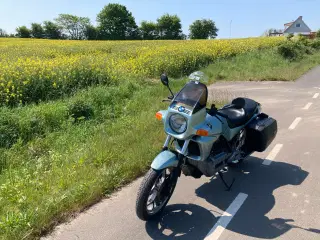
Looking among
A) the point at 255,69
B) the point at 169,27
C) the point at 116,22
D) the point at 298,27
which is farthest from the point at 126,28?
the point at 255,69

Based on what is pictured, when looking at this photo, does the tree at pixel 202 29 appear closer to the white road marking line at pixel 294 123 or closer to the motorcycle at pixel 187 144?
the white road marking line at pixel 294 123

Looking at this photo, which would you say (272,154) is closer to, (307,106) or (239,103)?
(239,103)

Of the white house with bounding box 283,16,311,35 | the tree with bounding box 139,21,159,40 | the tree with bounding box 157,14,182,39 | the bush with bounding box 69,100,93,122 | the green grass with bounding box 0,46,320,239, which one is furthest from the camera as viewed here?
the tree with bounding box 157,14,182,39

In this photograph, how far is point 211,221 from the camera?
3551mm

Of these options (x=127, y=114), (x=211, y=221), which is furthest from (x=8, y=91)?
(x=211, y=221)

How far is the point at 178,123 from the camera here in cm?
353

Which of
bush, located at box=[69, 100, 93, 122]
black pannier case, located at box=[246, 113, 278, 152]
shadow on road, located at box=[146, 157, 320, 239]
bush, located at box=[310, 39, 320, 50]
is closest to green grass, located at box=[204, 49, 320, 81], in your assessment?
bush, located at box=[69, 100, 93, 122]

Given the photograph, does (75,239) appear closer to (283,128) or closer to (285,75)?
(283,128)

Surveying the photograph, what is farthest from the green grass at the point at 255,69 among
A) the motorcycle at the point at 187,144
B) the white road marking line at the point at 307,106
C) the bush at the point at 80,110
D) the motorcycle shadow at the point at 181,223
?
the motorcycle shadow at the point at 181,223

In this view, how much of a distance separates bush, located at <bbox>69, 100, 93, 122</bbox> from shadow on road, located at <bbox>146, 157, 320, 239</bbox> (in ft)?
12.7

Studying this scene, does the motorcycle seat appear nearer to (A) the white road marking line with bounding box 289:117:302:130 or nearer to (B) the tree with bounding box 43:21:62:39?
(A) the white road marking line with bounding box 289:117:302:130

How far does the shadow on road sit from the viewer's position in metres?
3.36

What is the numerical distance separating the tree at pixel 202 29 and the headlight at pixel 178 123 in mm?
87866

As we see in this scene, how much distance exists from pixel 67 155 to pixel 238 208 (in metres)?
2.82
